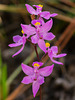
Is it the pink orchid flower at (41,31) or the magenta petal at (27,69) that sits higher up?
the pink orchid flower at (41,31)

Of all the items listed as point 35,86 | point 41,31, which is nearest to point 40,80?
point 35,86

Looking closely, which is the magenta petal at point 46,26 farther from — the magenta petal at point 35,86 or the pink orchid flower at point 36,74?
the magenta petal at point 35,86

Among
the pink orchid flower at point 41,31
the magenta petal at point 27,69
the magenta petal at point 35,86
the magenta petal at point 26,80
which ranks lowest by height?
the magenta petal at point 35,86

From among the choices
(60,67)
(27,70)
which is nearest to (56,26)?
(60,67)

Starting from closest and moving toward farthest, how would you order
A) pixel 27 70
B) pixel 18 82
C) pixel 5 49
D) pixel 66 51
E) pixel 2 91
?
pixel 27 70, pixel 2 91, pixel 18 82, pixel 66 51, pixel 5 49

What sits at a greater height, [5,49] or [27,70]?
[27,70]

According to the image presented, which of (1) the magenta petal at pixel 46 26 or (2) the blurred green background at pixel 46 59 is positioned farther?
(2) the blurred green background at pixel 46 59

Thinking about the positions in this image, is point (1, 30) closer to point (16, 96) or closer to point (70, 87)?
point (16, 96)

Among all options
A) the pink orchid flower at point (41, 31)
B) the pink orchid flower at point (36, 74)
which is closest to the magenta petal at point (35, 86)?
the pink orchid flower at point (36, 74)
